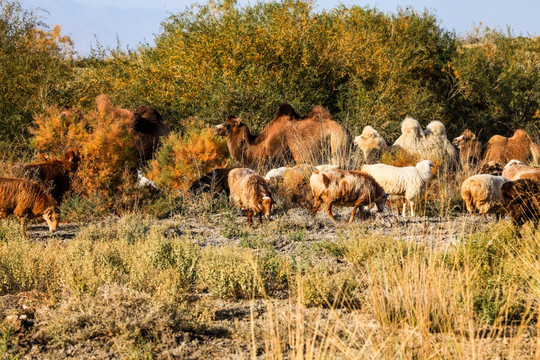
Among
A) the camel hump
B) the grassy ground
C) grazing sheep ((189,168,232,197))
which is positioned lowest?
the grassy ground

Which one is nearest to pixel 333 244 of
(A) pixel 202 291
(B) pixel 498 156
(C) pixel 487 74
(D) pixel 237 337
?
(A) pixel 202 291

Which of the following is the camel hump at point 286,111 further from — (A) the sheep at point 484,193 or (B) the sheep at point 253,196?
(A) the sheep at point 484,193

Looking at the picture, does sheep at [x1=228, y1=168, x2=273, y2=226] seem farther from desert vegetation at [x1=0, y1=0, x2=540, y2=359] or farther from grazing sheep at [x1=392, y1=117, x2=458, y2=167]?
grazing sheep at [x1=392, y1=117, x2=458, y2=167]

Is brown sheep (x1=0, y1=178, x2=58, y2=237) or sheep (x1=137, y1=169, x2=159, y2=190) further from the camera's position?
sheep (x1=137, y1=169, x2=159, y2=190)

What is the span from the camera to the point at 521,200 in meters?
8.61

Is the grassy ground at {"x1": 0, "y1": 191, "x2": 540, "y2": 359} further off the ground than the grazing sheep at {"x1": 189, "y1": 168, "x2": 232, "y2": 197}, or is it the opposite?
the grazing sheep at {"x1": 189, "y1": 168, "x2": 232, "y2": 197}

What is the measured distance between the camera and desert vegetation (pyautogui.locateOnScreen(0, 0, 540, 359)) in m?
4.80

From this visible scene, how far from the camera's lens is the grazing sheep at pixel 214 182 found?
10.8m

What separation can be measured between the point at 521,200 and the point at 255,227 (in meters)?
3.69

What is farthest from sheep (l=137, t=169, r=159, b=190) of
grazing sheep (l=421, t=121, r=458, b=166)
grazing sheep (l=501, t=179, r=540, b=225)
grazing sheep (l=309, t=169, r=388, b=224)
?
grazing sheep (l=421, t=121, r=458, b=166)

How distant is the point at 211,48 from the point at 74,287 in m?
13.0

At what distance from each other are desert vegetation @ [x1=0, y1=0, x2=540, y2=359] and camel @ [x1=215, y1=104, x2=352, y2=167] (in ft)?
2.10

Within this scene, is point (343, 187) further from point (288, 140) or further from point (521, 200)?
point (288, 140)

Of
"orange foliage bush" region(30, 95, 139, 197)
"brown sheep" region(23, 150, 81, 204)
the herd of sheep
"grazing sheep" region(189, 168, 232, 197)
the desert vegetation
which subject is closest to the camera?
the desert vegetation
